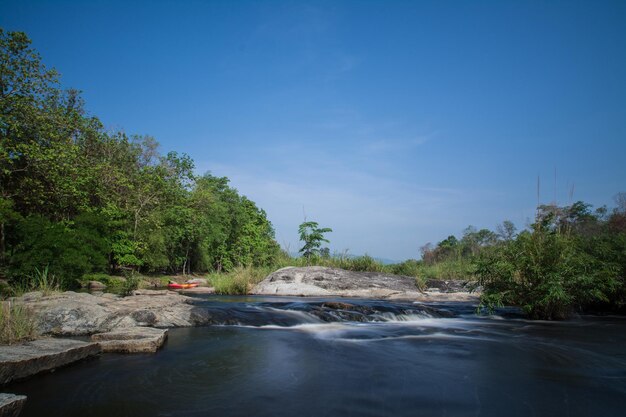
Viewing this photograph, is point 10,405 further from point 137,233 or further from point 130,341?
point 137,233

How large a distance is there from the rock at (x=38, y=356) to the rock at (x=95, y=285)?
47.3 ft

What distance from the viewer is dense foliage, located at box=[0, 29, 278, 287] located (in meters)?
14.4

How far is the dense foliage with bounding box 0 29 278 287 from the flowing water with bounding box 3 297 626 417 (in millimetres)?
8747

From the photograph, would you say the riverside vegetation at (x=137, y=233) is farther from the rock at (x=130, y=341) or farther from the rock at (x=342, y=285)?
the rock at (x=130, y=341)

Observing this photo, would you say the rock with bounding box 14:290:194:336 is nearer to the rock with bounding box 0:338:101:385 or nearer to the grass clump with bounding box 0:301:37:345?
the grass clump with bounding box 0:301:37:345

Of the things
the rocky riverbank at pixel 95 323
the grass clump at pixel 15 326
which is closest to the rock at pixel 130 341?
the rocky riverbank at pixel 95 323

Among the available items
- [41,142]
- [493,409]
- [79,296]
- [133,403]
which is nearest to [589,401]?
[493,409]

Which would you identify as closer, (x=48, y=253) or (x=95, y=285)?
(x=48, y=253)

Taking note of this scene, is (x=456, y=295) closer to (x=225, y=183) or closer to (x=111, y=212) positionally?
(x=111, y=212)

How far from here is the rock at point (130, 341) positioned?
686 cm

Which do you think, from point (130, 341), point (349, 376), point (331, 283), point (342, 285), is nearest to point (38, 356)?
point (130, 341)

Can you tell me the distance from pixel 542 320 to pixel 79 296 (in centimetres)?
1408

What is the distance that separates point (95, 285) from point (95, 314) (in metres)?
12.9

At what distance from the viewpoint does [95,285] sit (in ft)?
64.5
